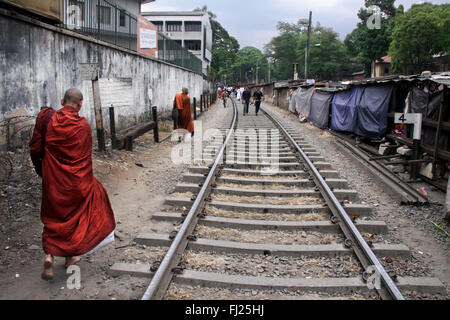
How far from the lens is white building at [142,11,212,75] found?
65.4 metres

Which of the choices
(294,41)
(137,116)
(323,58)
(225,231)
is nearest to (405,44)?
(323,58)

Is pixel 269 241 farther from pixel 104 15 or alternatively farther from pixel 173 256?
pixel 104 15

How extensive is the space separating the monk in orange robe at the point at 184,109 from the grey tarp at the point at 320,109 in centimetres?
710

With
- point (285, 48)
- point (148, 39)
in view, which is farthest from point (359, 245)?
point (285, 48)

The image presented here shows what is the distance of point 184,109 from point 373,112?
5.83m

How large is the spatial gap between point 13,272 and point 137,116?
9.55 metres

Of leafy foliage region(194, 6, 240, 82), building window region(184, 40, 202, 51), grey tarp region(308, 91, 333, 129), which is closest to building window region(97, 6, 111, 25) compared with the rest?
grey tarp region(308, 91, 333, 129)

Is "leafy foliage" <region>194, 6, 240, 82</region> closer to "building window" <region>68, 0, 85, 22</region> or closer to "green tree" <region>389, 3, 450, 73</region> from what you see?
"green tree" <region>389, 3, 450, 73</region>

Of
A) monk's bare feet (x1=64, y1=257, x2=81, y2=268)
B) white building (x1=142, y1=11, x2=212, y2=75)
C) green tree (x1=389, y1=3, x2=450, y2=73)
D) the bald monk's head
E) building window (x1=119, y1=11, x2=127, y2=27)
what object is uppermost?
white building (x1=142, y1=11, x2=212, y2=75)

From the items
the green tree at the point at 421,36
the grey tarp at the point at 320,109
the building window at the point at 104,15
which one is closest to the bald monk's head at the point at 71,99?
the building window at the point at 104,15

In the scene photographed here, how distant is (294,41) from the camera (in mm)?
91875

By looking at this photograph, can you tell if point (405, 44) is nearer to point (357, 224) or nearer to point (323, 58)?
point (323, 58)

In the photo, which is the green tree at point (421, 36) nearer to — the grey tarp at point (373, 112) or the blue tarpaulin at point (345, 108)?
the blue tarpaulin at point (345, 108)

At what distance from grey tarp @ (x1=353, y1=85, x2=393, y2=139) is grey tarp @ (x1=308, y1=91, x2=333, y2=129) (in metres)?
3.52
